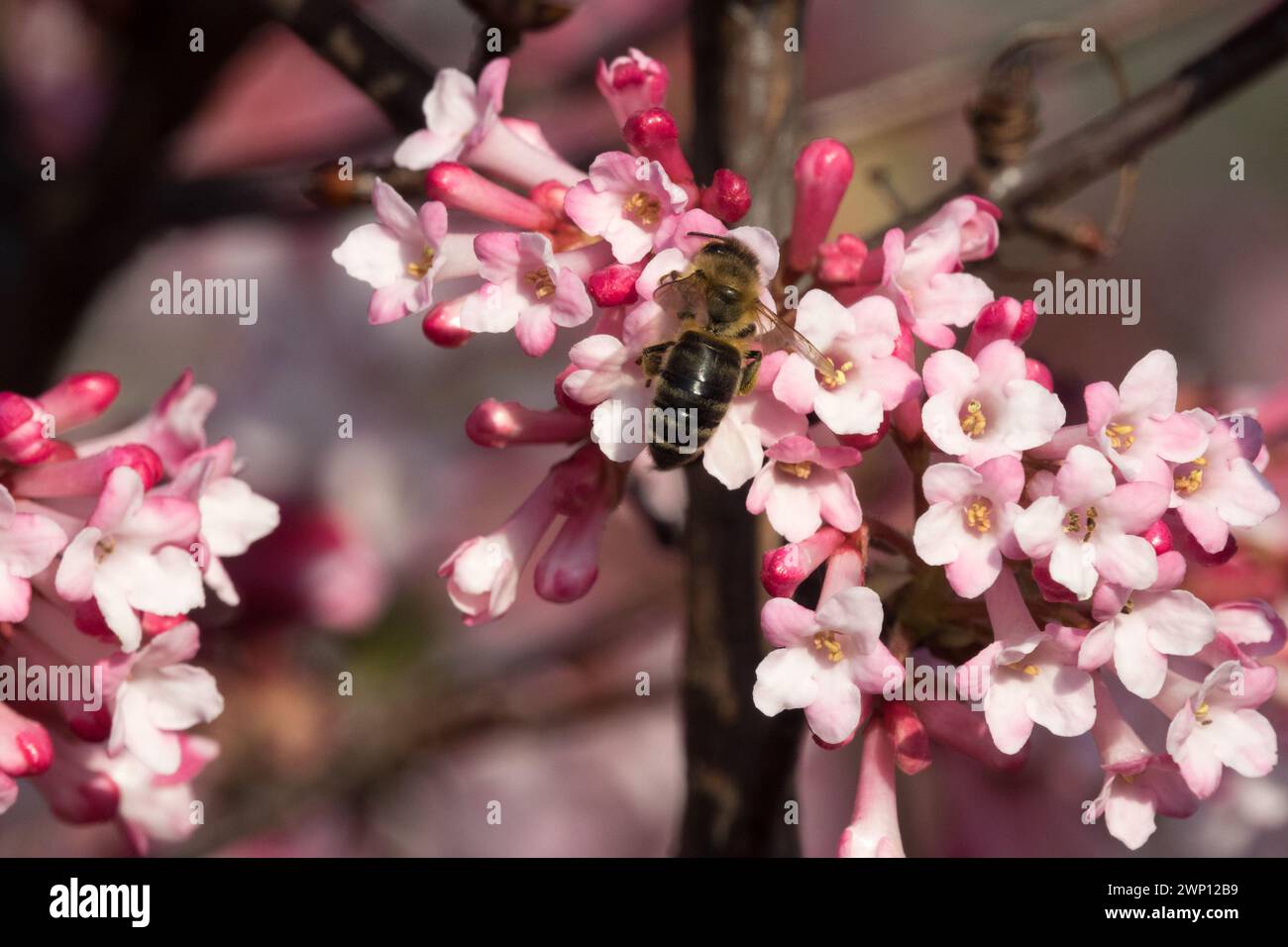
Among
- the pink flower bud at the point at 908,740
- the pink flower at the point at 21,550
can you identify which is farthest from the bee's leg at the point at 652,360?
the pink flower at the point at 21,550

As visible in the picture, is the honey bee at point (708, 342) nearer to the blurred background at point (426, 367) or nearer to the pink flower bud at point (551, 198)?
the pink flower bud at point (551, 198)

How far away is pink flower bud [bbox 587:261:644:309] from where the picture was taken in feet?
5.19

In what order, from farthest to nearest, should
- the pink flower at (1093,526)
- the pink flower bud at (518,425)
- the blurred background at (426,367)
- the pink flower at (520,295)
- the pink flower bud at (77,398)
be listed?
the blurred background at (426,367)
the pink flower bud at (77,398)
the pink flower bud at (518,425)
the pink flower at (520,295)
the pink flower at (1093,526)

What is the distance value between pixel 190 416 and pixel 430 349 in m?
2.99

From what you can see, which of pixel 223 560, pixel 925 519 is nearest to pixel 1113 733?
pixel 925 519

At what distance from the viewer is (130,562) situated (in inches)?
65.6

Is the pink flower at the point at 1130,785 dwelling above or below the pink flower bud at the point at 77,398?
below

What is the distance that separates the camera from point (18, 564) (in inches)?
64.3

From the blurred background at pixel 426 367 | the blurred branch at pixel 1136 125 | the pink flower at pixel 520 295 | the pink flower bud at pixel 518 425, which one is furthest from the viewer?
the blurred background at pixel 426 367

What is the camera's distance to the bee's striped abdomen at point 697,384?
165 cm

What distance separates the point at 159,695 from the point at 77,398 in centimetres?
45

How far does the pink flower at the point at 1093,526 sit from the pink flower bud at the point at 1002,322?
0.22 metres

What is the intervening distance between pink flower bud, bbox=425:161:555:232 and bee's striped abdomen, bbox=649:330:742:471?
27 centimetres
